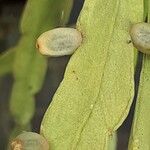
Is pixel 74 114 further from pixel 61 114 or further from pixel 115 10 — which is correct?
pixel 115 10

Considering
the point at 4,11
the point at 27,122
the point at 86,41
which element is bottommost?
the point at 4,11

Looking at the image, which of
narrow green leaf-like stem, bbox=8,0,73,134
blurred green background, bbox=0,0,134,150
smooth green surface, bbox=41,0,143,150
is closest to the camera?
smooth green surface, bbox=41,0,143,150

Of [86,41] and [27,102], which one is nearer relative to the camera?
[86,41]

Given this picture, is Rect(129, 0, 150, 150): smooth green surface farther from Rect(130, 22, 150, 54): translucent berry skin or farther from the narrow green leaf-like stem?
the narrow green leaf-like stem

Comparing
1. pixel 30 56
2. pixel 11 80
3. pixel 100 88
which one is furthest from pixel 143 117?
pixel 11 80

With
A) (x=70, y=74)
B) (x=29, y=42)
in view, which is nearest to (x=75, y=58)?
(x=70, y=74)

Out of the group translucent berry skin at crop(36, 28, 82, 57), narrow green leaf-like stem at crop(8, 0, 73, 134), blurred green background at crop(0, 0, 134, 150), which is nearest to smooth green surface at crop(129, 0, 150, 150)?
translucent berry skin at crop(36, 28, 82, 57)

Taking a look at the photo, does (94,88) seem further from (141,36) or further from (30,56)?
(30,56)

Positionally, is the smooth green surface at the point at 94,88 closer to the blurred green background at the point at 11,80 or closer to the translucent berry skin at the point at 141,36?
the translucent berry skin at the point at 141,36
